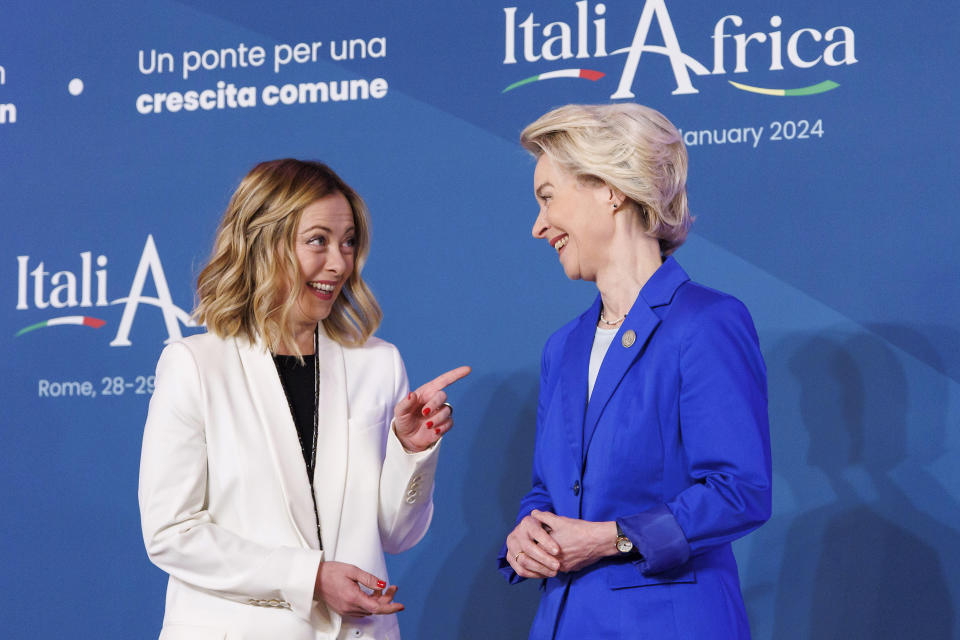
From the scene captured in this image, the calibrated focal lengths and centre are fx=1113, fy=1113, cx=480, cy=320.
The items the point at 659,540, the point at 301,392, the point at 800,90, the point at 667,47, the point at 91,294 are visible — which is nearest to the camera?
the point at 659,540

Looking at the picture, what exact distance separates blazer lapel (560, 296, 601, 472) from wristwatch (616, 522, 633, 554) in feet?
0.62

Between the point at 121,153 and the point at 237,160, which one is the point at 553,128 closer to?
the point at 237,160

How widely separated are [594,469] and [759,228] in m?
1.37

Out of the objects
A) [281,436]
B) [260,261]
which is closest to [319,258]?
[260,261]

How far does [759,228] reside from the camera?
3.19 m

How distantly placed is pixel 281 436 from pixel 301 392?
0.46 ft

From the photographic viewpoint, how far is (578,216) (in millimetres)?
2201

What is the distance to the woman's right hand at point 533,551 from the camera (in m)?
1.99

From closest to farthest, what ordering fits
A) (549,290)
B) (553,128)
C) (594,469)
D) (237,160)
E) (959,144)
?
(594,469)
(553,128)
(959,144)
(549,290)
(237,160)

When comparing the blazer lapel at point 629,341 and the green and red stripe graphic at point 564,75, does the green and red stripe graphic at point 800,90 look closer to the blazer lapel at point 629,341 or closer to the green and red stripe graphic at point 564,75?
the green and red stripe graphic at point 564,75

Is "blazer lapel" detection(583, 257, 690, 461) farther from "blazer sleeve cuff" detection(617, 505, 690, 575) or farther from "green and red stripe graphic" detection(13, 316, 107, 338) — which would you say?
"green and red stripe graphic" detection(13, 316, 107, 338)

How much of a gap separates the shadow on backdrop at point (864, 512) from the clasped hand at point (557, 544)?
126 centimetres

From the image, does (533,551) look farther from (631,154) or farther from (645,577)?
(631,154)

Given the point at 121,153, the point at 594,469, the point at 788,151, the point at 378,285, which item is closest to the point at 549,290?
the point at 378,285
